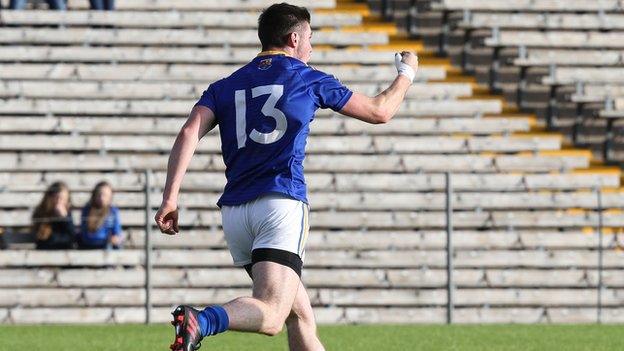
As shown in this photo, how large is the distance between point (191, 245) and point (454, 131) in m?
3.12

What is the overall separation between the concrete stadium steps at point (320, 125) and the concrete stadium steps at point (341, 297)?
6.33 ft

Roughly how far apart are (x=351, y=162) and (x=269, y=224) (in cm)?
898

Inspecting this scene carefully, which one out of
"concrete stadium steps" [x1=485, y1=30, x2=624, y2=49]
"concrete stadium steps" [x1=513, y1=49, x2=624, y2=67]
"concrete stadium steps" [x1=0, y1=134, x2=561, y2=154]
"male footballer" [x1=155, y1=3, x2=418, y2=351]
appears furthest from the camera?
→ "concrete stadium steps" [x1=485, y1=30, x2=624, y2=49]

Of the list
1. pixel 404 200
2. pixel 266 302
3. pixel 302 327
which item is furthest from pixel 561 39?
pixel 266 302

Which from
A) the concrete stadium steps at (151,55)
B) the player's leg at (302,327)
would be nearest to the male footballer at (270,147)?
the player's leg at (302,327)

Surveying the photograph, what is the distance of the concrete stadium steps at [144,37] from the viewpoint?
53.4ft

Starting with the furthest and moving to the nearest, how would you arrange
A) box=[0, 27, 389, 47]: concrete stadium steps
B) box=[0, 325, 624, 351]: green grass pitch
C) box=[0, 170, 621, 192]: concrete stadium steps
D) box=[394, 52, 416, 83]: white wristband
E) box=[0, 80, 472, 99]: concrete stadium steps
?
box=[0, 27, 389, 47]: concrete stadium steps → box=[0, 80, 472, 99]: concrete stadium steps → box=[0, 170, 621, 192]: concrete stadium steps → box=[0, 325, 624, 351]: green grass pitch → box=[394, 52, 416, 83]: white wristband

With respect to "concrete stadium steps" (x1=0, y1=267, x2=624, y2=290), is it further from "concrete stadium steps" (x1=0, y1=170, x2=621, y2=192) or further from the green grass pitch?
the green grass pitch

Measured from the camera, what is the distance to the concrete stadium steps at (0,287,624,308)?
1380 cm

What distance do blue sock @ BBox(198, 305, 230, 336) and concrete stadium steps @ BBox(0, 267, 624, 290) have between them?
784 cm

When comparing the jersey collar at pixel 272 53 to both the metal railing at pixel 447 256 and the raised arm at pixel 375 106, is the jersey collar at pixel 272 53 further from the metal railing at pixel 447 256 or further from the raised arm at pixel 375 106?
the metal railing at pixel 447 256

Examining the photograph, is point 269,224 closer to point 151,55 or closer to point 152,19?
point 151,55

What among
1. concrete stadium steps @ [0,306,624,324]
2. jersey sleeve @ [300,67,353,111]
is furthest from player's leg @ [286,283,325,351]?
concrete stadium steps @ [0,306,624,324]

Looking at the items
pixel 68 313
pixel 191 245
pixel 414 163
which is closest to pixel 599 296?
pixel 414 163
